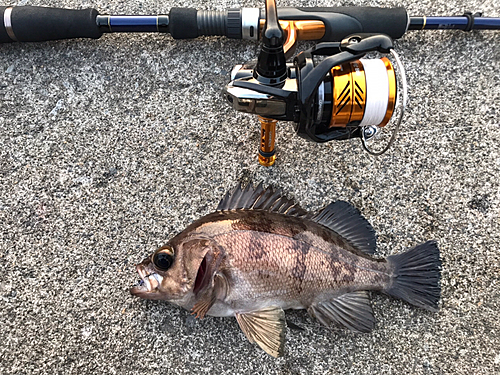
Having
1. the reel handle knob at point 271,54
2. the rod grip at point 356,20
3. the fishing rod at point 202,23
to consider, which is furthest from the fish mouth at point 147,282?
the rod grip at point 356,20

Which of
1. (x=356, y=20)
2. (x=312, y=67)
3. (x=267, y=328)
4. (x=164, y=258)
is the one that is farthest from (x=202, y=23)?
(x=267, y=328)

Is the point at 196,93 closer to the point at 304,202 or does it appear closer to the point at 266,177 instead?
the point at 266,177

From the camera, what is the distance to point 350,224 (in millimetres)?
1839

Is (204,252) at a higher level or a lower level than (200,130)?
lower

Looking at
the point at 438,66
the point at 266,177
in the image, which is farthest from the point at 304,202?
the point at 438,66

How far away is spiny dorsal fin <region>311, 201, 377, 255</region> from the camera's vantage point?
72.1 inches

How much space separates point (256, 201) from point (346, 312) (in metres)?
0.61

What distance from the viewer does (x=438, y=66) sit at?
2.25 meters

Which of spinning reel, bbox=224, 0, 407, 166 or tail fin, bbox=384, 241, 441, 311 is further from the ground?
spinning reel, bbox=224, 0, 407, 166

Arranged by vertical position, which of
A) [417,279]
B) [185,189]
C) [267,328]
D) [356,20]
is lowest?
[267,328]

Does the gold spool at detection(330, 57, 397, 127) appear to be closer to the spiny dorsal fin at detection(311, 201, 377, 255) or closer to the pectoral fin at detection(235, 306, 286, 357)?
the spiny dorsal fin at detection(311, 201, 377, 255)

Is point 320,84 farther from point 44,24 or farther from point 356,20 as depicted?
point 44,24

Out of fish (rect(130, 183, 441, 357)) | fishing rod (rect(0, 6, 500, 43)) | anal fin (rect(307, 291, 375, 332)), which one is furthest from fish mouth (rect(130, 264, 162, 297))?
fishing rod (rect(0, 6, 500, 43))

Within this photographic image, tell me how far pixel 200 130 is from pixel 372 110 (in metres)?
0.94
